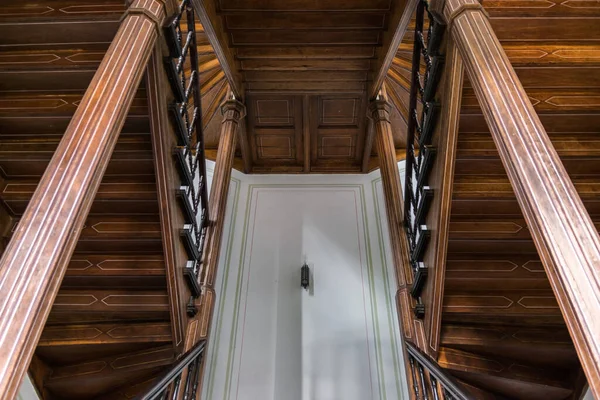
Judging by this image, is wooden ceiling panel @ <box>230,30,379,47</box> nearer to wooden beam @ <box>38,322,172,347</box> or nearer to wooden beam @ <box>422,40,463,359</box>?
wooden beam @ <box>422,40,463,359</box>

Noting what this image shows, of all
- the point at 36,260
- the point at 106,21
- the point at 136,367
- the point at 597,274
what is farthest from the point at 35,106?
the point at 597,274

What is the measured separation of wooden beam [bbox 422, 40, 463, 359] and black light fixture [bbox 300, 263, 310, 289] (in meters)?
2.30

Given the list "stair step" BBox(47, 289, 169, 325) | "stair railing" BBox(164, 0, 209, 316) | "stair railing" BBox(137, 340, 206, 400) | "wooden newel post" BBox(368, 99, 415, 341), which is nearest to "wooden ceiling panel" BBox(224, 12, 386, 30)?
"wooden newel post" BBox(368, 99, 415, 341)

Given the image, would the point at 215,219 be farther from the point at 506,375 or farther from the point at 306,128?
the point at 506,375

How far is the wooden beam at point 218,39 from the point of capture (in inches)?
204

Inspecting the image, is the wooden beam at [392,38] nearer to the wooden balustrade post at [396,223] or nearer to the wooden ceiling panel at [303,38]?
the wooden ceiling panel at [303,38]

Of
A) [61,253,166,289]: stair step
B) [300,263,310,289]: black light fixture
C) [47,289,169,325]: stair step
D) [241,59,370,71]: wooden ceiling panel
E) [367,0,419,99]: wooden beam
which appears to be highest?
[241,59,370,71]: wooden ceiling panel

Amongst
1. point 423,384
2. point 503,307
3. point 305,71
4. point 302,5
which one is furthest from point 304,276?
point 302,5

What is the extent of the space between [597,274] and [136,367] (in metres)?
3.90

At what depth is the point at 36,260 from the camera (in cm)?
189

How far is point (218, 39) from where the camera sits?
18.9ft

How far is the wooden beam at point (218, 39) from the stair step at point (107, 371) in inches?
144

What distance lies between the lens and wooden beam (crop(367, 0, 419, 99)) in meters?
5.14

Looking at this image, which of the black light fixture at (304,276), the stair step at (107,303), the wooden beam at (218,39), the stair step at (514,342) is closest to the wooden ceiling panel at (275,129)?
the wooden beam at (218,39)
